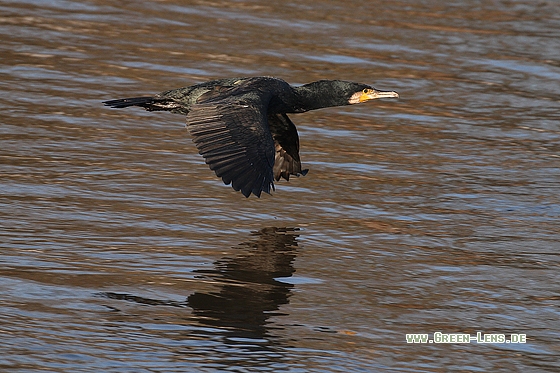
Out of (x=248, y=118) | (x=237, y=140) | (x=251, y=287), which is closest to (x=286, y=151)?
(x=248, y=118)

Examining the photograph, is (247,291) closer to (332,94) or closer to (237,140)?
(237,140)

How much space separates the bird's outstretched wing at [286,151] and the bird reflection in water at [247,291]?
1.04m

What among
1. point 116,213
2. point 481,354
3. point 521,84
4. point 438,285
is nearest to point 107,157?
point 116,213

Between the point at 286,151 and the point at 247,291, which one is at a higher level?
the point at 286,151

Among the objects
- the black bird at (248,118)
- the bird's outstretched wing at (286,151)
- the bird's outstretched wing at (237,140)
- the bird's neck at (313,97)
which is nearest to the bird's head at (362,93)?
the black bird at (248,118)

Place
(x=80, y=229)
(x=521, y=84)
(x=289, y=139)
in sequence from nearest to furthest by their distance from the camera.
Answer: (x=80, y=229) < (x=289, y=139) < (x=521, y=84)

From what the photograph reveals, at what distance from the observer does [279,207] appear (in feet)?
26.2

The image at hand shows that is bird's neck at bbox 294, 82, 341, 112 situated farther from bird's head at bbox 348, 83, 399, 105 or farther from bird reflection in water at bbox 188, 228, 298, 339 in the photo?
bird reflection in water at bbox 188, 228, 298, 339

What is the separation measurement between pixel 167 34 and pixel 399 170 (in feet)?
16.4

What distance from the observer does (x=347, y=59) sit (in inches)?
488

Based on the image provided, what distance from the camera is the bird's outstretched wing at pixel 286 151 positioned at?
8305 mm

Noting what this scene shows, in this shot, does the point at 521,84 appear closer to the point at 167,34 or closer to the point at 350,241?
the point at 167,34

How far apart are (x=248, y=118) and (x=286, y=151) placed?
125cm

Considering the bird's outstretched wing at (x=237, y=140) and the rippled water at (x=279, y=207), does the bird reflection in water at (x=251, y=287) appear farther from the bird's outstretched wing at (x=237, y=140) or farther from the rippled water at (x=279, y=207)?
the bird's outstretched wing at (x=237, y=140)
